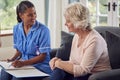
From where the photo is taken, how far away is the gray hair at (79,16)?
2.12m

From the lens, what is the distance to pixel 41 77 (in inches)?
91.2

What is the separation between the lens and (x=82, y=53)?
2.13 meters

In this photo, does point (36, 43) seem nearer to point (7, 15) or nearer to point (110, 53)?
point (110, 53)

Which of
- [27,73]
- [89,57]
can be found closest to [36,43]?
[27,73]

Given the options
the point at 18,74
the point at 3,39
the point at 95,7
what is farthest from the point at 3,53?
the point at 95,7

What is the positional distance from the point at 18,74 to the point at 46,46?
412 mm

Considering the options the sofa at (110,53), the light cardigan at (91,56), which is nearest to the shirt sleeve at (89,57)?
the light cardigan at (91,56)

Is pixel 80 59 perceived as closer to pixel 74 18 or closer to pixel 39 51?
pixel 74 18

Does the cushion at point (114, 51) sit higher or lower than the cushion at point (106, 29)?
lower

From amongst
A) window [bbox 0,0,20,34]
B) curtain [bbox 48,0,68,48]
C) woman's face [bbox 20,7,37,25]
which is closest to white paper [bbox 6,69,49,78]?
woman's face [bbox 20,7,37,25]

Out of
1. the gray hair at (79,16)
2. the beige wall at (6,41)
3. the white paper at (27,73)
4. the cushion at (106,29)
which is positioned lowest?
the white paper at (27,73)

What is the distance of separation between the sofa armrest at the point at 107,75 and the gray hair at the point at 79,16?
0.40 metres

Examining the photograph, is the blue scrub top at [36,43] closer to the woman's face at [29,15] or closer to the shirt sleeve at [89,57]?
the woman's face at [29,15]

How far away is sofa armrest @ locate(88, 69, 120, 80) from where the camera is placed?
188 centimetres
